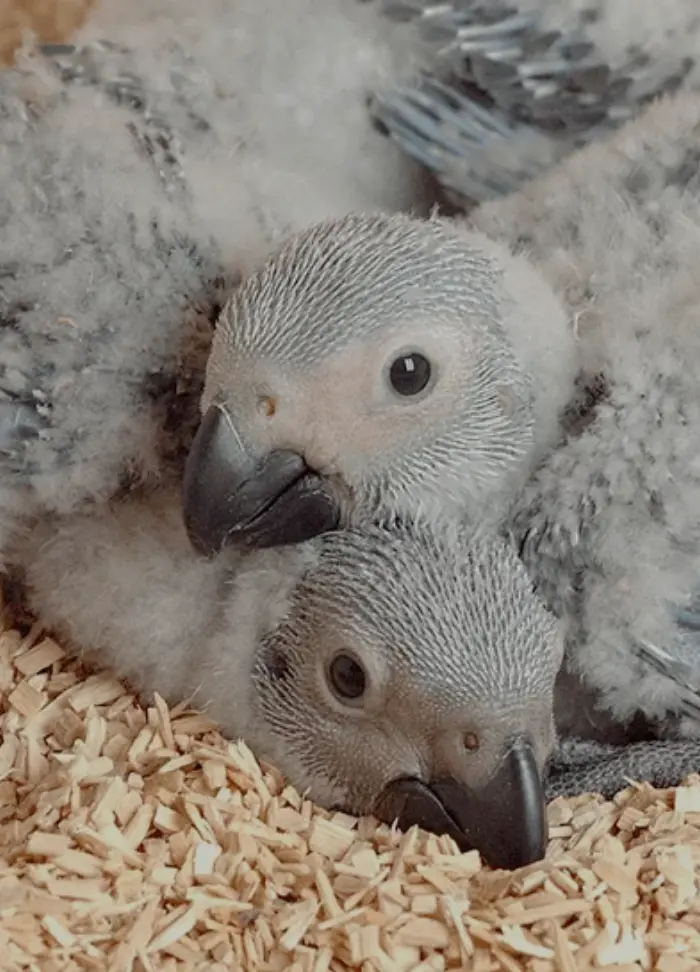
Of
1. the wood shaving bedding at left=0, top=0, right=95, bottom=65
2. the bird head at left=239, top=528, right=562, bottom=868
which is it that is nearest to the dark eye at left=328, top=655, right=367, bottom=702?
the bird head at left=239, top=528, right=562, bottom=868

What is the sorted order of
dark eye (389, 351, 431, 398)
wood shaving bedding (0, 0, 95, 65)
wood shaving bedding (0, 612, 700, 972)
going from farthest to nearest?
wood shaving bedding (0, 0, 95, 65) → dark eye (389, 351, 431, 398) → wood shaving bedding (0, 612, 700, 972)

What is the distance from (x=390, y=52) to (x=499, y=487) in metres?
0.58

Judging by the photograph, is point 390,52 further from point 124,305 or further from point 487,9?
point 124,305

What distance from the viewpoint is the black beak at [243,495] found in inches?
39.9

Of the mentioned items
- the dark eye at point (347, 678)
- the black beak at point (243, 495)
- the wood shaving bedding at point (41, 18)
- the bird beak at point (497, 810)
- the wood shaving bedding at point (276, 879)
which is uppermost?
the wood shaving bedding at point (41, 18)

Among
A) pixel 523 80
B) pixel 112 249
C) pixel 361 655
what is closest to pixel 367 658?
pixel 361 655

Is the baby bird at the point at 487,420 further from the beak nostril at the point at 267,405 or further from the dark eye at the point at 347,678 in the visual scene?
the dark eye at the point at 347,678

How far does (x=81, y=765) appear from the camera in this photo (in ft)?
3.56

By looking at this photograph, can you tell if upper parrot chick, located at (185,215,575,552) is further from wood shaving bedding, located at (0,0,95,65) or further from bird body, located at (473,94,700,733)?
wood shaving bedding, located at (0,0,95,65)

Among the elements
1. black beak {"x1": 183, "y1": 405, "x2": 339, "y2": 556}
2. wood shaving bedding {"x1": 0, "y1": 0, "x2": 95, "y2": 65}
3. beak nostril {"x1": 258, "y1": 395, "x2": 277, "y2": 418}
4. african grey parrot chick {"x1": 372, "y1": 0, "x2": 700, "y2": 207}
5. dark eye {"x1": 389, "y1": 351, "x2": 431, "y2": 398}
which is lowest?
black beak {"x1": 183, "y1": 405, "x2": 339, "y2": 556}

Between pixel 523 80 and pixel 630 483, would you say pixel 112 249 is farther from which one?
pixel 523 80

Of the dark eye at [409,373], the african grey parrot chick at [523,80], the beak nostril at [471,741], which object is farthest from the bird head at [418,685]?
the african grey parrot chick at [523,80]

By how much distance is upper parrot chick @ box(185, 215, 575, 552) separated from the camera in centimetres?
102

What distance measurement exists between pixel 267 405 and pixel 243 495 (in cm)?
7
